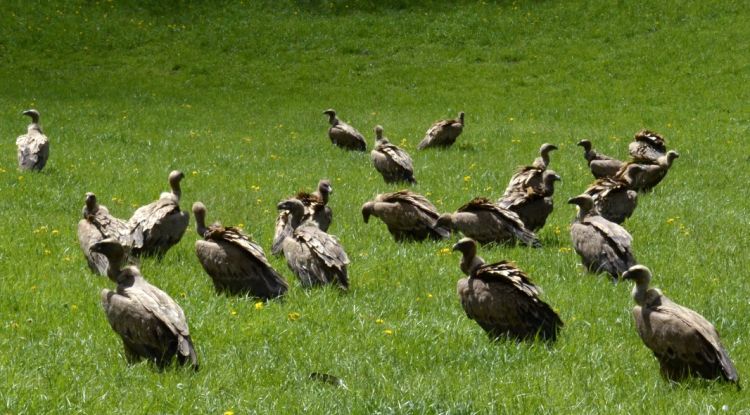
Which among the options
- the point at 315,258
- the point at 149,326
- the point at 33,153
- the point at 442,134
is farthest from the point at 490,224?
the point at 442,134

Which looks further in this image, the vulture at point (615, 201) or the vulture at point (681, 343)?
the vulture at point (615, 201)

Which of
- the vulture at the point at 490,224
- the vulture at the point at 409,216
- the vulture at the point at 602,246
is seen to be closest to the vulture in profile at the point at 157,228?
the vulture at the point at 409,216

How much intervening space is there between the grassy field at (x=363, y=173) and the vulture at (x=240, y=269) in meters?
0.22

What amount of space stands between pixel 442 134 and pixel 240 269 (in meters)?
11.9

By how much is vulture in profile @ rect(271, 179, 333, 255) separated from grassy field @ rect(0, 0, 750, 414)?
402 millimetres

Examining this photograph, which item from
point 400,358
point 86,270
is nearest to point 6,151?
point 86,270

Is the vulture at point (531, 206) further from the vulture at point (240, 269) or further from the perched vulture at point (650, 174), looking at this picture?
the vulture at point (240, 269)

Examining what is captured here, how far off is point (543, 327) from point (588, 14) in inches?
1171

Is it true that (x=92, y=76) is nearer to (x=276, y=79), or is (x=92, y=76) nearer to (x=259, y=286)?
(x=276, y=79)

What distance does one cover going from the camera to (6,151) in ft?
61.7

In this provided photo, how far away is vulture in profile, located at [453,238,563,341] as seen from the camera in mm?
7758

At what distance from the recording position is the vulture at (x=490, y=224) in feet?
37.6

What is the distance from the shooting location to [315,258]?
946 cm

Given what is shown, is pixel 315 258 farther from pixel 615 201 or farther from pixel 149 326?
pixel 615 201
